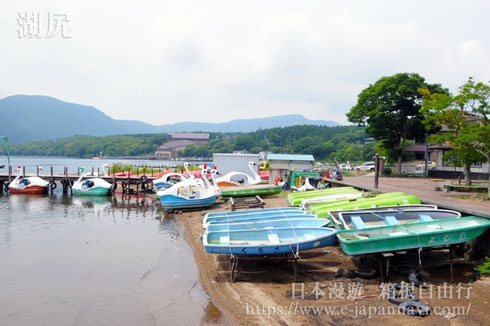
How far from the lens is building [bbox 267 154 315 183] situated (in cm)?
3891

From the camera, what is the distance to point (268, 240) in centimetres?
1187

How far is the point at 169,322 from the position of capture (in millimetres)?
8781

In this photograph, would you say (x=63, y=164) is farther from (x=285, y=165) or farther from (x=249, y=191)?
(x=249, y=191)

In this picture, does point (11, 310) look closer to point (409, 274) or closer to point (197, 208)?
point (409, 274)

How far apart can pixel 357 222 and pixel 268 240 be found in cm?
328

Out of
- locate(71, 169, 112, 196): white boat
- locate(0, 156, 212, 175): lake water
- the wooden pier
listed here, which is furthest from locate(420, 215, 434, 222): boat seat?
locate(0, 156, 212, 175): lake water

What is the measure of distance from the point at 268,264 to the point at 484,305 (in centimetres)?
614

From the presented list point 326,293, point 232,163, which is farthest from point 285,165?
point 326,293

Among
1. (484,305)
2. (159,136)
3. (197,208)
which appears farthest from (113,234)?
(159,136)

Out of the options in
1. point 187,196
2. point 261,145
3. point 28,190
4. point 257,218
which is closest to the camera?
point 257,218

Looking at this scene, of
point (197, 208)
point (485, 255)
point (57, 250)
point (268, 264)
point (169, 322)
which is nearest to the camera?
point (169, 322)

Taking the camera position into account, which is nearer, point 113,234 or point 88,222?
point 113,234

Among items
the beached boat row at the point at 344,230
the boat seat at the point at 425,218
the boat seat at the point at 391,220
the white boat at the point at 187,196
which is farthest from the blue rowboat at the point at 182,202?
the boat seat at the point at 425,218

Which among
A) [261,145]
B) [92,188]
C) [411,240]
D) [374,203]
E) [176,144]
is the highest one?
[176,144]
